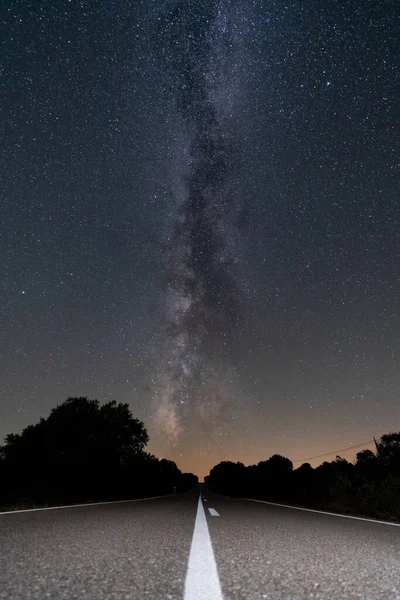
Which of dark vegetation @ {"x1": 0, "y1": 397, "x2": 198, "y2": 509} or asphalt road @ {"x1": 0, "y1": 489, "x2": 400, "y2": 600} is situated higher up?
dark vegetation @ {"x1": 0, "y1": 397, "x2": 198, "y2": 509}

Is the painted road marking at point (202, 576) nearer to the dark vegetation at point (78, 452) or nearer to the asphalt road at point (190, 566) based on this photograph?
the asphalt road at point (190, 566)

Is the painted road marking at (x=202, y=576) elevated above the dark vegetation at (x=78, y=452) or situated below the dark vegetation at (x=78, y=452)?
below

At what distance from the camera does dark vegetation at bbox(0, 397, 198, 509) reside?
117 feet

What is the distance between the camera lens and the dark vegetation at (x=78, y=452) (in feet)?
117

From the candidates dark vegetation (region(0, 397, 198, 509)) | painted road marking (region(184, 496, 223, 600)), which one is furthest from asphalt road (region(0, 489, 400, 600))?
dark vegetation (region(0, 397, 198, 509))

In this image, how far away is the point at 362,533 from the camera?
18.2ft

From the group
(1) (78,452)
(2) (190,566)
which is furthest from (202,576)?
(1) (78,452)

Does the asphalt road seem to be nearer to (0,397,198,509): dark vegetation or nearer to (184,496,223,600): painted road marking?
(184,496,223,600): painted road marking

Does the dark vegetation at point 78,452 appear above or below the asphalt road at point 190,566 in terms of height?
above

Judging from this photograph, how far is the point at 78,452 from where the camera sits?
120 feet

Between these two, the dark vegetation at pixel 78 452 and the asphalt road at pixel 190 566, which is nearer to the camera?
the asphalt road at pixel 190 566

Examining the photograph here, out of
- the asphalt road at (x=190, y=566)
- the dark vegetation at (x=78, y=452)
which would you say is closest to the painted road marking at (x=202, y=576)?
the asphalt road at (x=190, y=566)

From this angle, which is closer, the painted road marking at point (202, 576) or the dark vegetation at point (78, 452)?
the painted road marking at point (202, 576)

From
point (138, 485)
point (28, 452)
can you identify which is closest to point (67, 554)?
point (28, 452)
